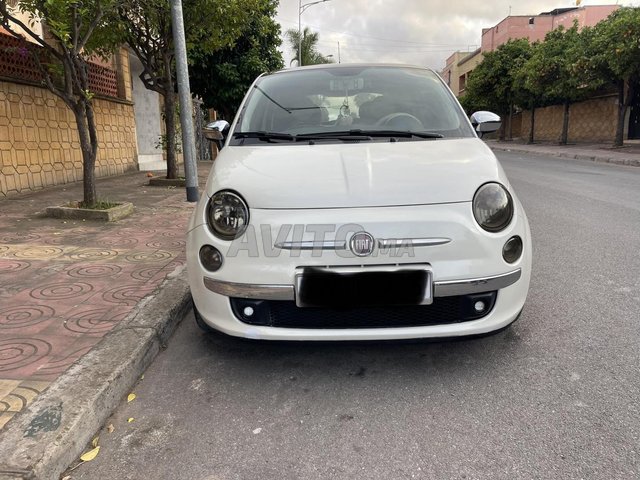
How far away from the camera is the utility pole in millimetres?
7047

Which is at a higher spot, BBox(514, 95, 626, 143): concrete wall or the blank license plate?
BBox(514, 95, 626, 143): concrete wall

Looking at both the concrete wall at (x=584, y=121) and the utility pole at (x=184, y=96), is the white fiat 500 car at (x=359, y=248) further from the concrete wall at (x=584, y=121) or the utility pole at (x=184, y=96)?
the concrete wall at (x=584, y=121)

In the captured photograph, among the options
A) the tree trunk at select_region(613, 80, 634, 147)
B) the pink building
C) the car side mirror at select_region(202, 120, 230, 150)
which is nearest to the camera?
the car side mirror at select_region(202, 120, 230, 150)

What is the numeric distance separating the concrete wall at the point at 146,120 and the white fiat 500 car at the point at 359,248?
38.8 feet

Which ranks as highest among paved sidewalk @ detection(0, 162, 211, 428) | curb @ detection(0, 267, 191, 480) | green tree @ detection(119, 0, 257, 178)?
green tree @ detection(119, 0, 257, 178)

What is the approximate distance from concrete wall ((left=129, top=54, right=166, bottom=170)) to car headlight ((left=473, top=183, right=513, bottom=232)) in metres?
12.3

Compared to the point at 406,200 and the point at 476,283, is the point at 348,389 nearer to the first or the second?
the point at 476,283

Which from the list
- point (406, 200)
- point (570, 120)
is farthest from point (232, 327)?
point (570, 120)

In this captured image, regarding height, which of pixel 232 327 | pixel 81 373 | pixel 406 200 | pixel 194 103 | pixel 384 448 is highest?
pixel 194 103

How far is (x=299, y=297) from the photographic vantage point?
7.34ft

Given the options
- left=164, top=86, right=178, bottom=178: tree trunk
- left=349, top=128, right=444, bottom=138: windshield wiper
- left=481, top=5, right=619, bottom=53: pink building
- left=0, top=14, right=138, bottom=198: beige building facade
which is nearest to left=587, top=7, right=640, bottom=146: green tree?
left=164, top=86, right=178, bottom=178: tree trunk

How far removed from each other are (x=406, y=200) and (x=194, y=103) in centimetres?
1739

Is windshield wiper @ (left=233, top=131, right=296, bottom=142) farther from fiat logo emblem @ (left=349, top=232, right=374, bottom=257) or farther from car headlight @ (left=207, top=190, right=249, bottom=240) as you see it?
fiat logo emblem @ (left=349, top=232, right=374, bottom=257)

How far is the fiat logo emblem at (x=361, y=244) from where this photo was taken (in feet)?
7.25
